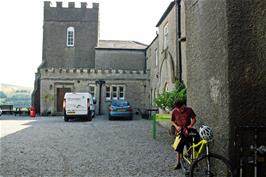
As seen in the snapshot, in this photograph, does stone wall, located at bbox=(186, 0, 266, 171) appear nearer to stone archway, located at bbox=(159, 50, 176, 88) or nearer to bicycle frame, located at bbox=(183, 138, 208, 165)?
bicycle frame, located at bbox=(183, 138, 208, 165)

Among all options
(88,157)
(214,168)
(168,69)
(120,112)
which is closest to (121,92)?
(120,112)

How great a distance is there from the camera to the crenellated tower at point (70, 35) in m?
40.5

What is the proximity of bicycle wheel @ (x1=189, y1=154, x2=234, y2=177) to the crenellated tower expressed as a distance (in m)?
35.3

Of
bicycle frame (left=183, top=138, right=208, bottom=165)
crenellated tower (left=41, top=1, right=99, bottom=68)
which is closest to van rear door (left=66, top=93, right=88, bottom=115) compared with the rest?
bicycle frame (left=183, top=138, right=208, bottom=165)

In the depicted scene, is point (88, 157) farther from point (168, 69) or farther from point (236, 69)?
point (168, 69)

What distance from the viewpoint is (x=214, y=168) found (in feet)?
19.8

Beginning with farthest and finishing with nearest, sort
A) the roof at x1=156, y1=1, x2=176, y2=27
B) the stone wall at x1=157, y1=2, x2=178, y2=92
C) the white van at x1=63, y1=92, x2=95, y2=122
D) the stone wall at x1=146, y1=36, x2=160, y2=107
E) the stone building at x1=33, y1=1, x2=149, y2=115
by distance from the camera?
the stone building at x1=33, y1=1, x2=149, y2=115 → the stone wall at x1=146, y1=36, x2=160, y2=107 → the white van at x1=63, y1=92, x2=95, y2=122 → the roof at x1=156, y1=1, x2=176, y2=27 → the stone wall at x1=157, y1=2, x2=178, y2=92

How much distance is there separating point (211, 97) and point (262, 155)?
1.59 metres

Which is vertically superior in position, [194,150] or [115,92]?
[115,92]

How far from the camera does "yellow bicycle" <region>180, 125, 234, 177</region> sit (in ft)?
18.2

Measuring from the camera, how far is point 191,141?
661 cm

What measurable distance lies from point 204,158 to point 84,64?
3586 centimetres

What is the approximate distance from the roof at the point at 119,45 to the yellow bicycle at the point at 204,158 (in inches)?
1284

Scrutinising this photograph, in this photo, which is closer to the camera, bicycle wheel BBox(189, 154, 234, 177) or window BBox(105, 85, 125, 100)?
bicycle wheel BBox(189, 154, 234, 177)
